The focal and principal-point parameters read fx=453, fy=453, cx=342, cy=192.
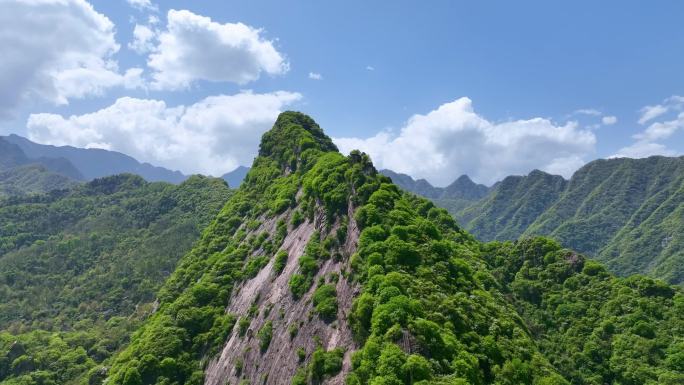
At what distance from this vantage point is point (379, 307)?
42719mm

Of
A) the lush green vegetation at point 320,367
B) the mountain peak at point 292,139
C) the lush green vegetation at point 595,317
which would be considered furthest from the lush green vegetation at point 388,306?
the mountain peak at point 292,139

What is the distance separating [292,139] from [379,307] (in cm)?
9075

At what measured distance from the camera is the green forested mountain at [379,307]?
4269 cm

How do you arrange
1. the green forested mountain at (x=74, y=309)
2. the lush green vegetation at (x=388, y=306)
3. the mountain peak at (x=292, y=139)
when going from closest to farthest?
1. the lush green vegetation at (x=388, y=306)
2. the mountain peak at (x=292, y=139)
3. the green forested mountain at (x=74, y=309)

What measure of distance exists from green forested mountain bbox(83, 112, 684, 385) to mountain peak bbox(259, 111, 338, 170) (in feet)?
28.4

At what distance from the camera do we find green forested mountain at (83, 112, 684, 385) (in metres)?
42.7

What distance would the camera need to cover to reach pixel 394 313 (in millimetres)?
41219

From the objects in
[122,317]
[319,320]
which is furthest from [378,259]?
[122,317]

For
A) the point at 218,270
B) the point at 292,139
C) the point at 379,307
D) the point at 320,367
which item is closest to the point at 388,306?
the point at 379,307

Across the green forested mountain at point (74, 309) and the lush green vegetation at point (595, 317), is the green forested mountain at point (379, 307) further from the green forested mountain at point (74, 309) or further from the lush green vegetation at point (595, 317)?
the green forested mountain at point (74, 309)

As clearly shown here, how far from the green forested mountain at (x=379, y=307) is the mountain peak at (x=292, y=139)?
8647 mm

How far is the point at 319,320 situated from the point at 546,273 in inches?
2393

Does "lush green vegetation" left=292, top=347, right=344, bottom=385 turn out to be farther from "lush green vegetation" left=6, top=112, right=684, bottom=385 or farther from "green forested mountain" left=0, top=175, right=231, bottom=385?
"green forested mountain" left=0, top=175, right=231, bottom=385

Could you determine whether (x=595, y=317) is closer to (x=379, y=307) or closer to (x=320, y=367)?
(x=379, y=307)
